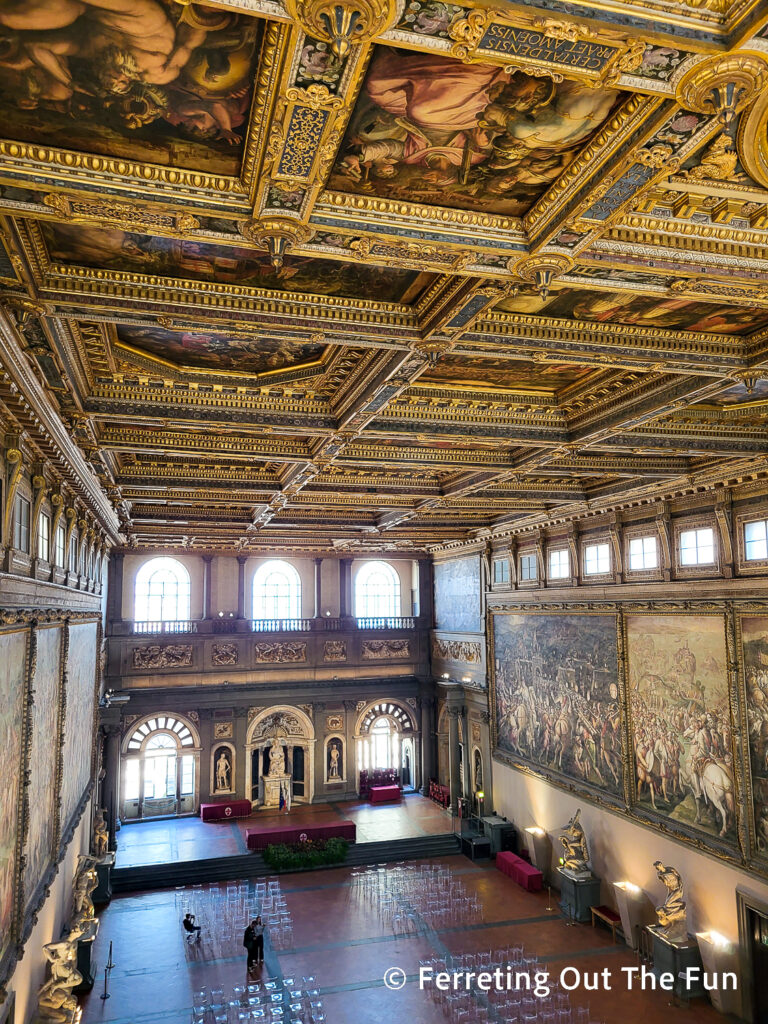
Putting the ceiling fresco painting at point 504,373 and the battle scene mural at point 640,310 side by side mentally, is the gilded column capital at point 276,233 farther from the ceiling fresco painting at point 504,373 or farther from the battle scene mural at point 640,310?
the ceiling fresco painting at point 504,373

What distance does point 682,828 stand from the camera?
53.0ft

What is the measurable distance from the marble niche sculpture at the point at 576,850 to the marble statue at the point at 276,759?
1298 cm

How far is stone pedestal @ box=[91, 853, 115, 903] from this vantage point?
20703mm

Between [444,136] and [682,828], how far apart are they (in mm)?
16049

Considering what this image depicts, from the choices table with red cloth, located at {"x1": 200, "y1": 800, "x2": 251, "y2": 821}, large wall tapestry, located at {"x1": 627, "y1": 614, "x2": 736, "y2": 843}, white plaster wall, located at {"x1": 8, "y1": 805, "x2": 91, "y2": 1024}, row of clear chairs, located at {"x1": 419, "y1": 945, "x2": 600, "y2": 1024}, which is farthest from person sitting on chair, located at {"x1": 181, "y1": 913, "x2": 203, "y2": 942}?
large wall tapestry, located at {"x1": 627, "y1": 614, "x2": 736, "y2": 843}

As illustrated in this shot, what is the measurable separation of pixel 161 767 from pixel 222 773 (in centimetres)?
235

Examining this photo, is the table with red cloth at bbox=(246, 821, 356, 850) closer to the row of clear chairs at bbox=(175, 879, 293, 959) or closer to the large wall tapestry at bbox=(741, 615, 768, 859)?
the row of clear chairs at bbox=(175, 879, 293, 959)

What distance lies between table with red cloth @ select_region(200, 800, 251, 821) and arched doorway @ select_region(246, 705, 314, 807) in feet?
3.18

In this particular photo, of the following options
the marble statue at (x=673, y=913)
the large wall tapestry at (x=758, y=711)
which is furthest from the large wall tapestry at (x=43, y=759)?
the large wall tapestry at (x=758, y=711)

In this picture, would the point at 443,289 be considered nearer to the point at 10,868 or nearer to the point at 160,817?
the point at 10,868

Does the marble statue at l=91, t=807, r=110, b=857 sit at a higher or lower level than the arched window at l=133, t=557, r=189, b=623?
lower

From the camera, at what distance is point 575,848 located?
19.7 metres

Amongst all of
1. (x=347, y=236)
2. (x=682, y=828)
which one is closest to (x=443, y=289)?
(x=347, y=236)

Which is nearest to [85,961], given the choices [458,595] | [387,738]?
[387,738]
